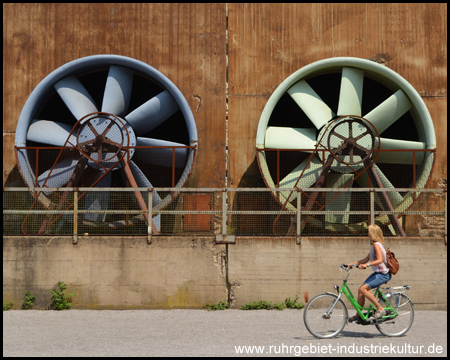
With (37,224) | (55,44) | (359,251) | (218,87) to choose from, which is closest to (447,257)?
(359,251)

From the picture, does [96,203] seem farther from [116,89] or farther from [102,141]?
[116,89]

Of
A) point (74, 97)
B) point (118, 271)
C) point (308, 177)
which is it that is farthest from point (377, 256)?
point (74, 97)

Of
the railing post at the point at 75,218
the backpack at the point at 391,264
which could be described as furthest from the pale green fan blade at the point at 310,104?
the backpack at the point at 391,264

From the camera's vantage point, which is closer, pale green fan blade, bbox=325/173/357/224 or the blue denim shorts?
the blue denim shorts

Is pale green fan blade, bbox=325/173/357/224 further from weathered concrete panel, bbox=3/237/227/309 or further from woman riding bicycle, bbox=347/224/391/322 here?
woman riding bicycle, bbox=347/224/391/322

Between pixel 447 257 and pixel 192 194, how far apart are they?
5.02 meters

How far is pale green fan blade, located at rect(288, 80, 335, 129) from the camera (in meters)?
13.0

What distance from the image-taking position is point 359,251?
10453 millimetres

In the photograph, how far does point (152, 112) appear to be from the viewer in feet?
42.2

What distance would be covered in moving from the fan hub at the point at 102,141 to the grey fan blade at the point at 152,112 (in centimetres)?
59

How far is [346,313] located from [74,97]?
7.75 meters

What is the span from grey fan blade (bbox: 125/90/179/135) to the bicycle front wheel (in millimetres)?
6563

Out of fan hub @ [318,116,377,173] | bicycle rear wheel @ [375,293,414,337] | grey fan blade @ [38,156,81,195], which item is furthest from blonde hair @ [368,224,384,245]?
grey fan blade @ [38,156,81,195]

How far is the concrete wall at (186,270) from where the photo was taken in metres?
10.3
